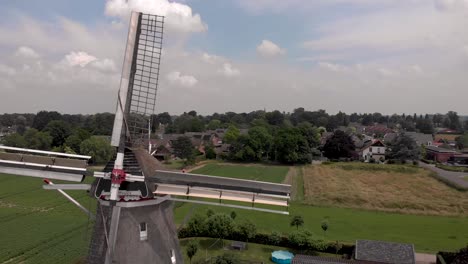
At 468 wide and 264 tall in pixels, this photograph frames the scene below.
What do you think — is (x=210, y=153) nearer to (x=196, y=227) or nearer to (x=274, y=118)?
(x=196, y=227)

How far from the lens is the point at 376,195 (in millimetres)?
38969

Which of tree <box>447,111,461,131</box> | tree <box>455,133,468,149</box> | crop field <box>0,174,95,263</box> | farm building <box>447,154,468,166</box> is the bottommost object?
crop field <box>0,174,95,263</box>

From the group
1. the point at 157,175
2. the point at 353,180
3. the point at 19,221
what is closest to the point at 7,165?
the point at 157,175

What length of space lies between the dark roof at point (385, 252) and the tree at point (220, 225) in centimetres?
772

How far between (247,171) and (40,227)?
34067 millimetres

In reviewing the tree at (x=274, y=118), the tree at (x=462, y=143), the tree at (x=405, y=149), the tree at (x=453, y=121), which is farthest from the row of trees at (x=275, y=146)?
the tree at (x=453, y=121)

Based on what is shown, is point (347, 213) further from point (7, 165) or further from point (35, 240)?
point (7, 165)

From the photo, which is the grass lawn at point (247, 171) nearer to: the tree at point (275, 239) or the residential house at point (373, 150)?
the residential house at point (373, 150)

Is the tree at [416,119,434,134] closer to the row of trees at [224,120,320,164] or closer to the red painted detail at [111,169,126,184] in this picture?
the row of trees at [224,120,320,164]

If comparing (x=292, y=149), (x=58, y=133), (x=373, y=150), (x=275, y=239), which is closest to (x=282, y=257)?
(x=275, y=239)

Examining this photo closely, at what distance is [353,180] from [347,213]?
16430mm

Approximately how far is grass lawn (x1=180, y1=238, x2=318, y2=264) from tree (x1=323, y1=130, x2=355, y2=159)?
4882 cm

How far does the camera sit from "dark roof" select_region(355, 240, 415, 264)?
1936 cm

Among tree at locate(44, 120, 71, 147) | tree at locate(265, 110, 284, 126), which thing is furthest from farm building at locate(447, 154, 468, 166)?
tree at locate(265, 110, 284, 126)
